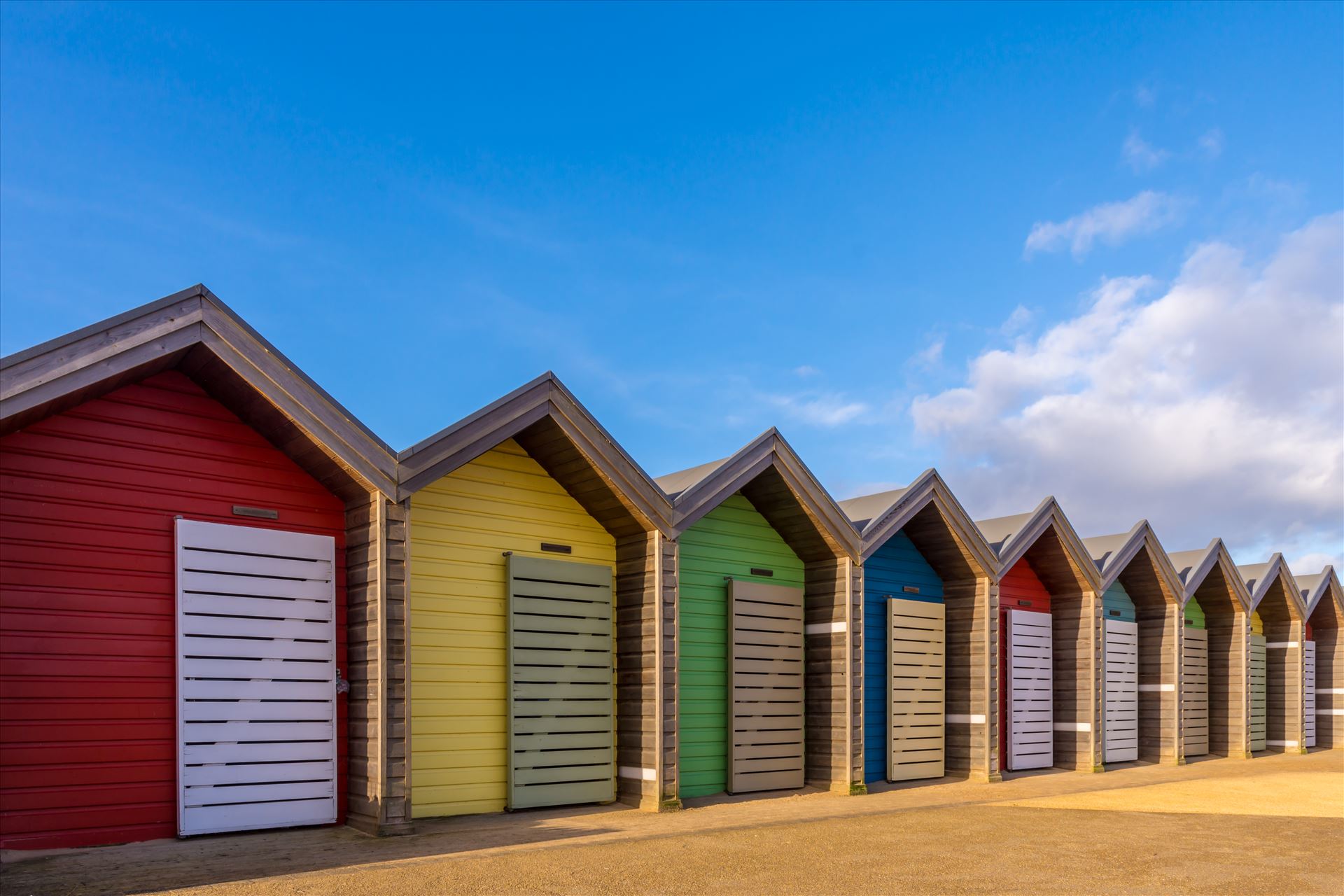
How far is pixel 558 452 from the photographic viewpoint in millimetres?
13438

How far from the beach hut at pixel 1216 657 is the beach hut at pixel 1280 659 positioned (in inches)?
73.1

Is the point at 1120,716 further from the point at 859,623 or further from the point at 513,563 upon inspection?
the point at 513,563

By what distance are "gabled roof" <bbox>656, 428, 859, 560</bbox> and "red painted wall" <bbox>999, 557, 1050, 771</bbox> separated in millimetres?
5028

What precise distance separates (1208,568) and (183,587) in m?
21.9

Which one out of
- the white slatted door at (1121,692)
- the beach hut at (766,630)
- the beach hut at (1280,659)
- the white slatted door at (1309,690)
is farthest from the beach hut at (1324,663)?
the beach hut at (766,630)

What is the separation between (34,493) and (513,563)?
5278 millimetres

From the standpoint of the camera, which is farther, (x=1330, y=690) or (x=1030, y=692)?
(x=1330, y=690)

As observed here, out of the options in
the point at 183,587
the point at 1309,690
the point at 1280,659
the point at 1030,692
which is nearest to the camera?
the point at 183,587

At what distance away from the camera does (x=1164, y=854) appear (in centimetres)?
1102

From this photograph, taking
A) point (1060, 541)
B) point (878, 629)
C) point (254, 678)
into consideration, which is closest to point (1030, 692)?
point (1060, 541)

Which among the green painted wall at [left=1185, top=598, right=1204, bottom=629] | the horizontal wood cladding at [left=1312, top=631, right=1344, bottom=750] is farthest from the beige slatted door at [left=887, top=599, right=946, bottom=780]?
the horizontal wood cladding at [left=1312, top=631, right=1344, bottom=750]

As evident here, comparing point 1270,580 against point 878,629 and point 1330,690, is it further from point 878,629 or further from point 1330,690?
point 878,629

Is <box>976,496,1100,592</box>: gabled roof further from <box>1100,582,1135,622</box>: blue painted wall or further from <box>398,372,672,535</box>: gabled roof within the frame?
<box>398,372,672,535</box>: gabled roof

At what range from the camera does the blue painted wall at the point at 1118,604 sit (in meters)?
22.8
